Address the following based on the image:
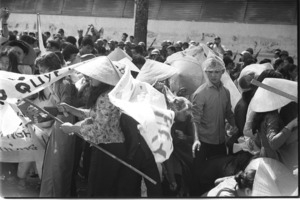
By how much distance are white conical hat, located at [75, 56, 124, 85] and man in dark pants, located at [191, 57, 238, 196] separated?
945 millimetres

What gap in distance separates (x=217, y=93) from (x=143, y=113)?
1378mm

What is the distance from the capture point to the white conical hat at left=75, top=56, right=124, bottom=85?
4797 mm

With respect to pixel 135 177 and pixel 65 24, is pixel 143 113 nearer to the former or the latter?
pixel 135 177

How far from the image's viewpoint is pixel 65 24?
21.3 meters

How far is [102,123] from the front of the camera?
4.76 m

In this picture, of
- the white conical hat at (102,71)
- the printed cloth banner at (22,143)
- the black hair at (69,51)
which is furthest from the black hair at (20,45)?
the white conical hat at (102,71)

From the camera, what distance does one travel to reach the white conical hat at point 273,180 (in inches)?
162

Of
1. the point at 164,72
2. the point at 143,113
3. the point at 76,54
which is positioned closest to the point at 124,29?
the point at 76,54

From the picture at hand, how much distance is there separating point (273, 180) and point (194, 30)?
50.7ft

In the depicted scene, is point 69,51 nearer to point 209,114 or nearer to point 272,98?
point 209,114

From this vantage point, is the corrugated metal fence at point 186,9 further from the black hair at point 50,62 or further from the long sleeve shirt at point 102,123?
the long sleeve shirt at point 102,123

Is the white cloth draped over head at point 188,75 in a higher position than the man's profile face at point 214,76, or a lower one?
lower

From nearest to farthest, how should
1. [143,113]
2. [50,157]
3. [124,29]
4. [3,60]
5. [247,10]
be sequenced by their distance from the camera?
[143,113], [50,157], [3,60], [247,10], [124,29]

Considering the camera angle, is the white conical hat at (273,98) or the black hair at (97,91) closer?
the white conical hat at (273,98)
